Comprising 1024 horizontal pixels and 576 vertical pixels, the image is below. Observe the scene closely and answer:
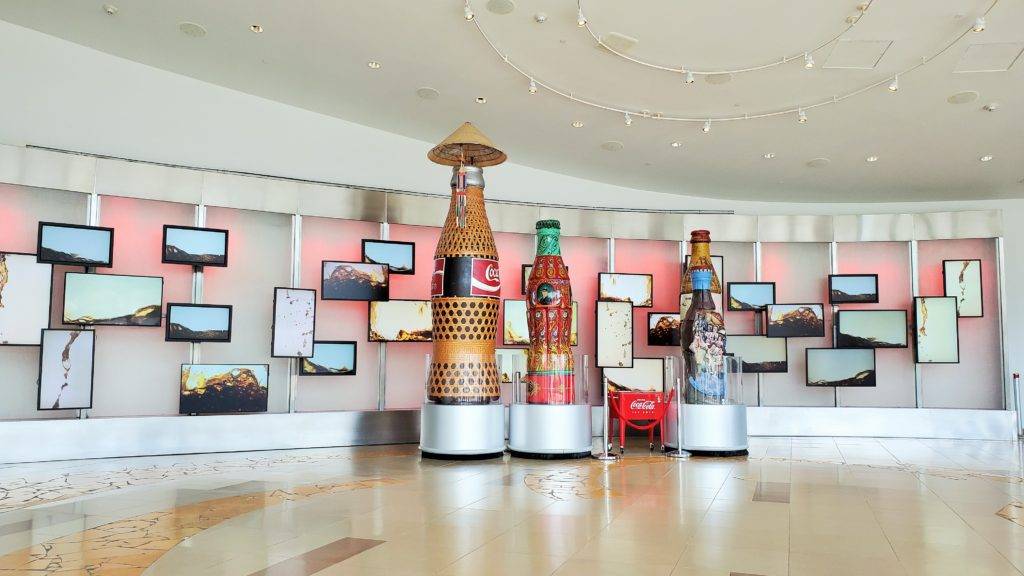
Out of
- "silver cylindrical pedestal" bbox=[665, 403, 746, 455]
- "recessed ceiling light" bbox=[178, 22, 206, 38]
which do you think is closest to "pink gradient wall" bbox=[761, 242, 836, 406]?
"silver cylindrical pedestal" bbox=[665, 403, 746, 455]

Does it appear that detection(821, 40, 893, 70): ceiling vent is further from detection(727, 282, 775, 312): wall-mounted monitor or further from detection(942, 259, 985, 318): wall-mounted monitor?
detection(942, 259, 985, 318): wall-mounted monitor

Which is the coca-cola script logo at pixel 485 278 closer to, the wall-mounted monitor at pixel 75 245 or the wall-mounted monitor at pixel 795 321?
the wall-mounted monitor at pixel 75 245

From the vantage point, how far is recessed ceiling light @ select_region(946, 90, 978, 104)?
8.83 meters

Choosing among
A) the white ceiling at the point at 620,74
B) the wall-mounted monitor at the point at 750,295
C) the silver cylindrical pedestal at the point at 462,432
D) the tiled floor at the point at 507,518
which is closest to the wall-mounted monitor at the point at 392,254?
the white ceiling at the point at 620,74

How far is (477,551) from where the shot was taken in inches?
157

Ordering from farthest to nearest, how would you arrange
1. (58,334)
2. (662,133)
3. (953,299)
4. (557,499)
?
(953,299) < (662,133) < (58,334) < (557,499)

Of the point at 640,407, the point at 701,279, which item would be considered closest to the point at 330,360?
the point at 640,407

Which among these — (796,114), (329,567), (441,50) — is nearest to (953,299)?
(796,114)

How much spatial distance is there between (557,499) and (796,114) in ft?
21.5

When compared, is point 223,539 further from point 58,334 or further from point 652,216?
point 652,216

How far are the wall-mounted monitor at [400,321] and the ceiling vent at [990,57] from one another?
282 inches

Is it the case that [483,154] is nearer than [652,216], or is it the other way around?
[483,154]

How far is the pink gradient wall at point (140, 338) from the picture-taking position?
8.88m

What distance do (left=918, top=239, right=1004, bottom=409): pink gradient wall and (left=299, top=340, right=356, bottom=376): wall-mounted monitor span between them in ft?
31.5
